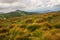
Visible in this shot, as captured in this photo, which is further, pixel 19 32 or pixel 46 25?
pixel 46 25

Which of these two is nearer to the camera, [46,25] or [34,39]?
[34,39]

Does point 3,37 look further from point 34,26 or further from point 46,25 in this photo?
point 46,25

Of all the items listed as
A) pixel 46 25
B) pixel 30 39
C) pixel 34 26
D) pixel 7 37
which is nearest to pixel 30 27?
pixel 34 26

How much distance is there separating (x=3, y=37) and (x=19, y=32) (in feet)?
9.81

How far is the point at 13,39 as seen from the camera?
22000 mm

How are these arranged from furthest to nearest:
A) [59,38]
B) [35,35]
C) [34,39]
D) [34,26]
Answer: [34,26] < [35,35] < [34,39] < [59,38]

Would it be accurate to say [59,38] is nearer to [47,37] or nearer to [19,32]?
[47,37]

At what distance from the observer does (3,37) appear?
24.6 meters

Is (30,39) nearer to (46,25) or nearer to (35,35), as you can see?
(35,35)

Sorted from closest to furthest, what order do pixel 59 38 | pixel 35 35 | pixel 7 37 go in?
pixel 59 38 < pixel 35 35 < pixel 7 37

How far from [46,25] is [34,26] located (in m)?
2.46

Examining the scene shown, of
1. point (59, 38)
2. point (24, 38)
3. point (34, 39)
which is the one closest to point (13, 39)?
point (24, 38)

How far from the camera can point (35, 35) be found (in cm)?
2172

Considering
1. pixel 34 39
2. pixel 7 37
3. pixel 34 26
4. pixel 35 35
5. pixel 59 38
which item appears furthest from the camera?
pixel 34 26
